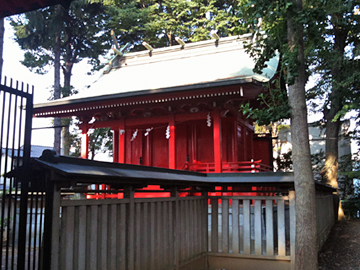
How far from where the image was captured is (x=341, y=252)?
8695 mm

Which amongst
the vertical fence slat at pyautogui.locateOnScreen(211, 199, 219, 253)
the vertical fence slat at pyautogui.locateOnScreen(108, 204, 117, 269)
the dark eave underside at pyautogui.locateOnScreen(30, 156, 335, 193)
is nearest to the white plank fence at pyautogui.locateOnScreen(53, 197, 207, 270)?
the vertical fence slat at pyautogui.locateOnScreen(108, 204, 117, 269)

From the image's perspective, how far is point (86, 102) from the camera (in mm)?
11289

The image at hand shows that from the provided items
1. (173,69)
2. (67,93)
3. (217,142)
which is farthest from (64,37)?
(217,142)

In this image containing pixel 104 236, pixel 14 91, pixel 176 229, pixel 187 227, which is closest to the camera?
pixel 14 91

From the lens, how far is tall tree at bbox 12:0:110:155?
20484mm

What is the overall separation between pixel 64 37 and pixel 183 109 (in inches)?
554

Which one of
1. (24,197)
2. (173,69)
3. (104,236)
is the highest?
(173,69)

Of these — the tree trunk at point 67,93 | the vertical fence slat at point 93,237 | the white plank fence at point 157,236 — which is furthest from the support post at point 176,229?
the tree trunk at point 67,93

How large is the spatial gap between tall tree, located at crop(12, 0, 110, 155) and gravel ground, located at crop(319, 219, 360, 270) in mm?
15119

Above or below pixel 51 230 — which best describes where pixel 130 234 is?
below

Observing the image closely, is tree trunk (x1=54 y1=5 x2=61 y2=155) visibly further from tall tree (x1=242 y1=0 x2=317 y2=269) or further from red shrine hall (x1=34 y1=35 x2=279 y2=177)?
tall tree (x1=242 y1=0 x2=317 y2=269)

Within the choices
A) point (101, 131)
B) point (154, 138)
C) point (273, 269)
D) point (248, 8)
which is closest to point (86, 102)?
point (154, 138)

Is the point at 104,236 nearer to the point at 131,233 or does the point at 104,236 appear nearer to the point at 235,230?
the point at 131,233

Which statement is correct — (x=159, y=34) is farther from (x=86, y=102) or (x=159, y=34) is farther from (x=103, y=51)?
(x=86, y=102)
